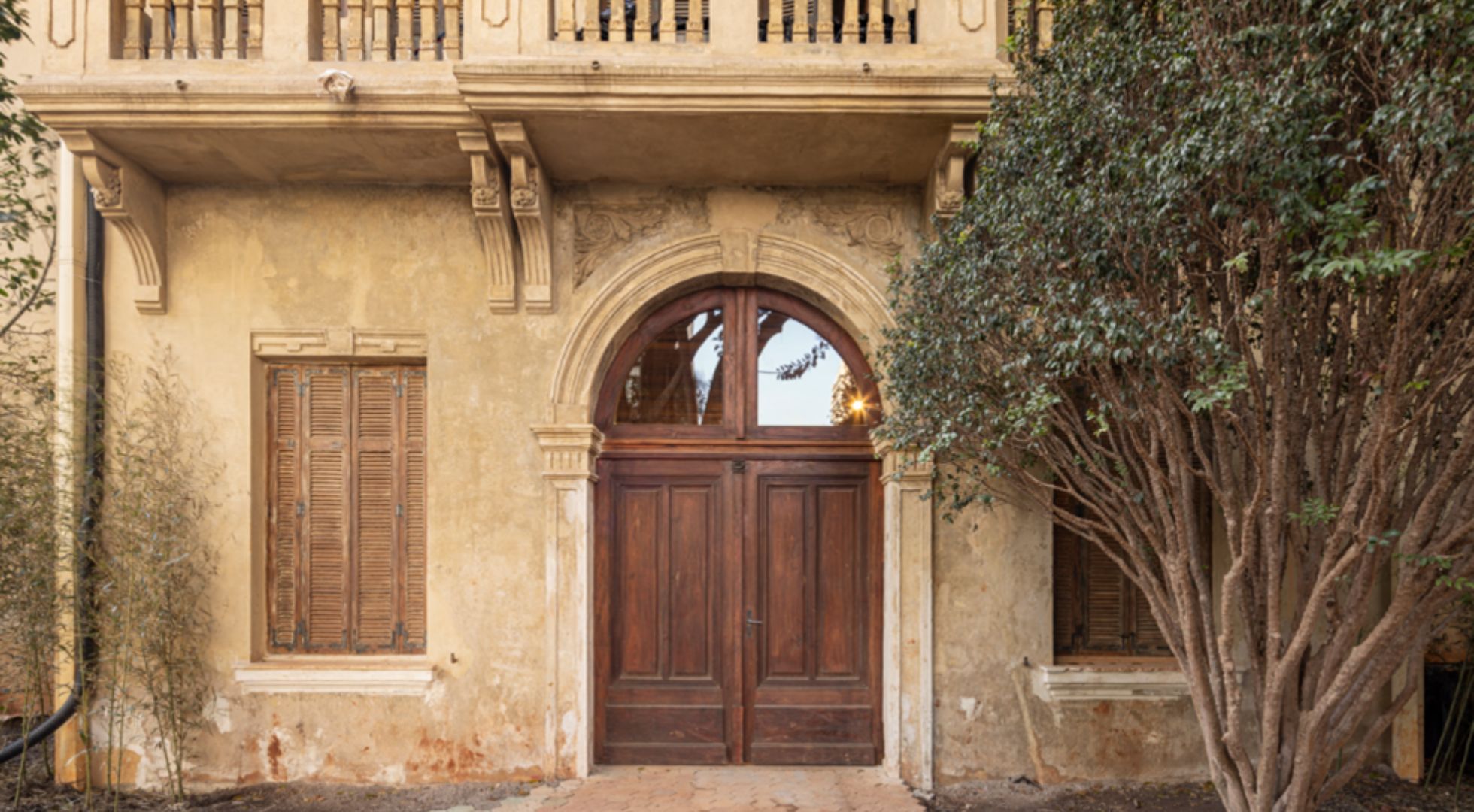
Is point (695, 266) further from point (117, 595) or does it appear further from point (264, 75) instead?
point (117, 595)

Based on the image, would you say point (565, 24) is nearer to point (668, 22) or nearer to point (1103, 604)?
point (668, 22)

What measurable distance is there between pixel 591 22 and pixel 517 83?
0.71 metres

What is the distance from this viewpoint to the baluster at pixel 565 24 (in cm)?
520

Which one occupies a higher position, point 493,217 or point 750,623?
point 493,217

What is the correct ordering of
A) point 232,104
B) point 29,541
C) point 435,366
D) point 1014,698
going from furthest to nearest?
point 435,366 < point 1014,698 < point 29,541 < point 232,104

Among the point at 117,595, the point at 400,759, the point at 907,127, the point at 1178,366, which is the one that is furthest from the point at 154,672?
the point at 1178,366

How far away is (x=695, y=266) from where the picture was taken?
19.2 ft

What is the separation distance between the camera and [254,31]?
5.43 m

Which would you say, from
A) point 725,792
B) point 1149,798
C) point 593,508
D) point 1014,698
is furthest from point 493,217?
point 1149,798

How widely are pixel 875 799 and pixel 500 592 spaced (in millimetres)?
2726

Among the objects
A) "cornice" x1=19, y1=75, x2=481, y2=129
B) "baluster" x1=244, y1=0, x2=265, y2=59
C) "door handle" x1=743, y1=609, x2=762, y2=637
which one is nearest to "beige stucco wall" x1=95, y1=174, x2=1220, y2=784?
"cornice" x1=19, y1=75, x2=481, y2=129

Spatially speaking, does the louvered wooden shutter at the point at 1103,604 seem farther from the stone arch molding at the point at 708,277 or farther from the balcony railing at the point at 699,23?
the balcony railing at the point at 699,23

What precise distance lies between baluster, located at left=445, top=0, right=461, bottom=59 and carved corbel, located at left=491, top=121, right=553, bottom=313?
78cm

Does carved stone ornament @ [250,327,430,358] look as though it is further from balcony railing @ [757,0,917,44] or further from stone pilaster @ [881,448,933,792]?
stone pilaster @ [881,448,933,792]
